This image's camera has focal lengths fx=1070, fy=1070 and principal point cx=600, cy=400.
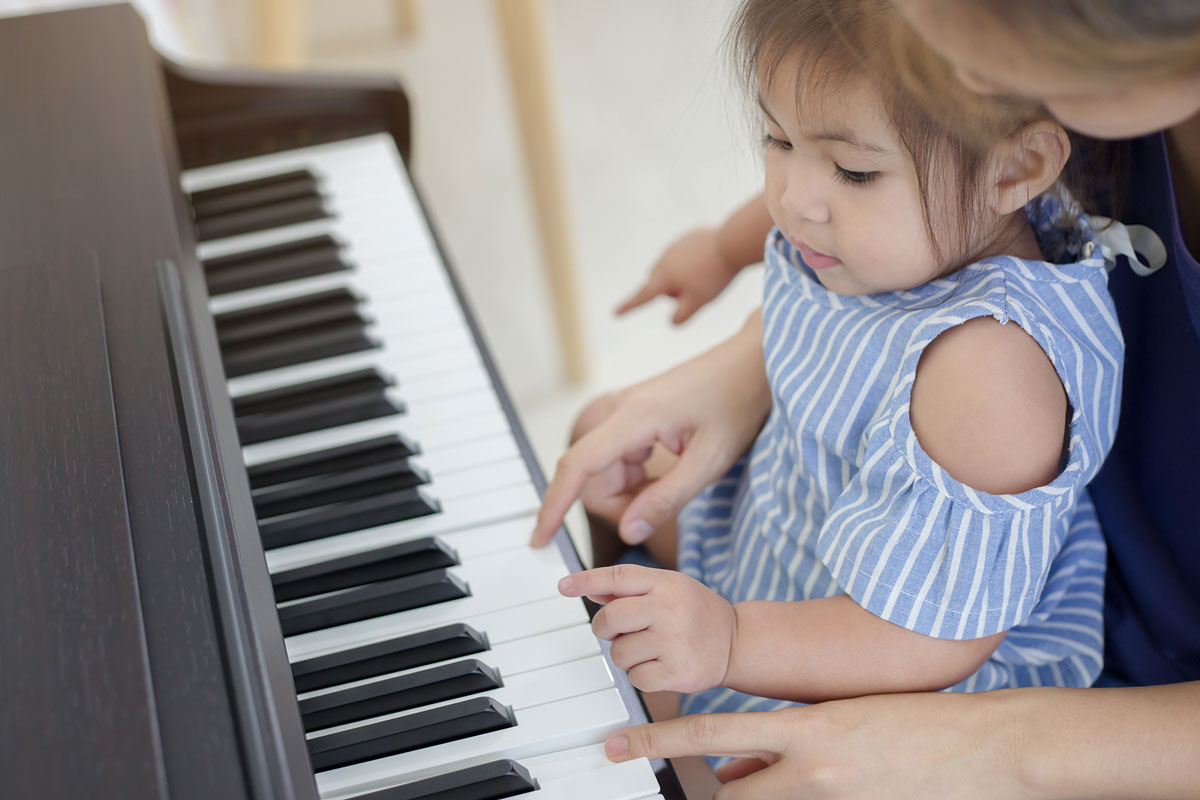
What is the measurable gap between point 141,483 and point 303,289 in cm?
47

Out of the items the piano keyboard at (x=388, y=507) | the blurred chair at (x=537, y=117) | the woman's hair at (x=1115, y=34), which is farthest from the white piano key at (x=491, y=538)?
the blurred chair at (x=537, y=117)

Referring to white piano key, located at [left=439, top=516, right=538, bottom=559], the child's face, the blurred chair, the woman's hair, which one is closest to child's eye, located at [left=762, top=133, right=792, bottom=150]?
the child's face

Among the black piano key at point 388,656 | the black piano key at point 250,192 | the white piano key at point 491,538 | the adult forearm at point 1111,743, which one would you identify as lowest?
the adult forearm at point 1111,743

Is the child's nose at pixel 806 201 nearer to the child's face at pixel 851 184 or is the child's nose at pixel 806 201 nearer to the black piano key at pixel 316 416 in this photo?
the child's face at pixel 851 184

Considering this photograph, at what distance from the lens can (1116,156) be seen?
0.81 m

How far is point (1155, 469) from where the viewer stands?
83 centimetres

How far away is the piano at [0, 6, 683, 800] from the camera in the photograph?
59cm

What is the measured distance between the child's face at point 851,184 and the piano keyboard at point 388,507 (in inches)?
13.0

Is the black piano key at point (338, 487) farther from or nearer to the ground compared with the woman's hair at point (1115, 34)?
nearer to the ground

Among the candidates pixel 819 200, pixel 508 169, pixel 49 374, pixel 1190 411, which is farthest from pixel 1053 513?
pixel 508 169

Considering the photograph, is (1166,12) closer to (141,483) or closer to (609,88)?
(141,483)

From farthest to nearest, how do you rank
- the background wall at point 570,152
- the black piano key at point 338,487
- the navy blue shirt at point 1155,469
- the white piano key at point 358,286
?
the background wall at point 570,152
the white piano key at point 358,286
the black piano key at point 338,487
the navy blue shirt at point 1155,469

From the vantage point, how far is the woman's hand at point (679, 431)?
100cm

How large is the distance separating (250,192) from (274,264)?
14 centimetres
